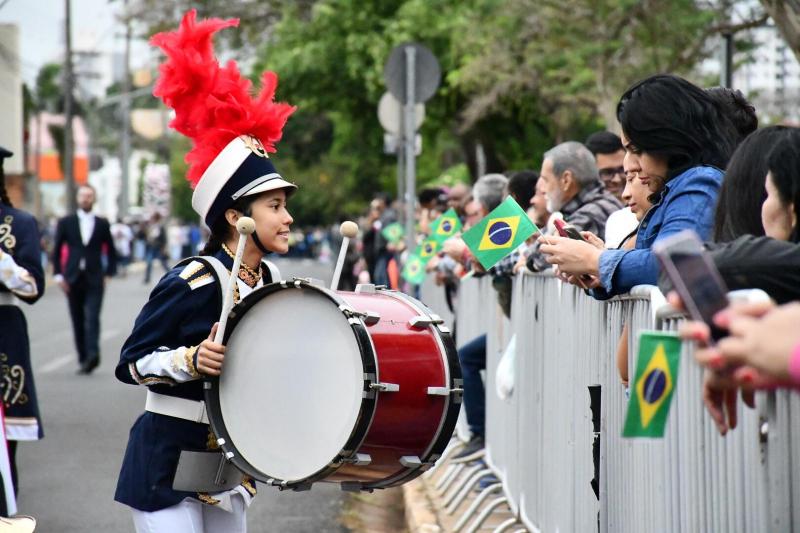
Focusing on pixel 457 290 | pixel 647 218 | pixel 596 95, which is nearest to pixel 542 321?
pixel 647 218

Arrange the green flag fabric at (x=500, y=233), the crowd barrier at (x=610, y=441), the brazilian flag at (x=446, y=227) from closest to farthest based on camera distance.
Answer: the crowd barrier at (x=610, y=441), the green flag fabric at (x=500, y=233), the brazilian flag at (x=446, y=227)

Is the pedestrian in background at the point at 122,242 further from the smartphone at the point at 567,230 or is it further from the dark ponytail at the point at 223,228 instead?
the smartphone at the point at 567,230

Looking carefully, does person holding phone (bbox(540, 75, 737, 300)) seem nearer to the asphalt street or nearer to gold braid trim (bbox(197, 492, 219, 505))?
gold braid trim (bbox(197, 492, 219, 505))

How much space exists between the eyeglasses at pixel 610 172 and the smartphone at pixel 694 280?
5.30 meters

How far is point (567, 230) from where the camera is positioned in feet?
14.6

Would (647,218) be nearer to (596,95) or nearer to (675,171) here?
(675,171)

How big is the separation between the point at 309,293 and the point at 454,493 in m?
4.09

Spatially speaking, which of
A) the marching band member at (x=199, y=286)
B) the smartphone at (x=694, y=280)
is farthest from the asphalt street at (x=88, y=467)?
the smartphone at (x=694, y=280)

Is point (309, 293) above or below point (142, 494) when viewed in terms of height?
above

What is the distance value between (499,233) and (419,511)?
9.55ft

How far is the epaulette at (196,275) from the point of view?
13.6 feet

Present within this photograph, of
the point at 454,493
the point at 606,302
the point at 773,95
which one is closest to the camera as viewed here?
the point at 606,302

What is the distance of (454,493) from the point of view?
787 cm

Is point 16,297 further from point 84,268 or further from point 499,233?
point 84,268
